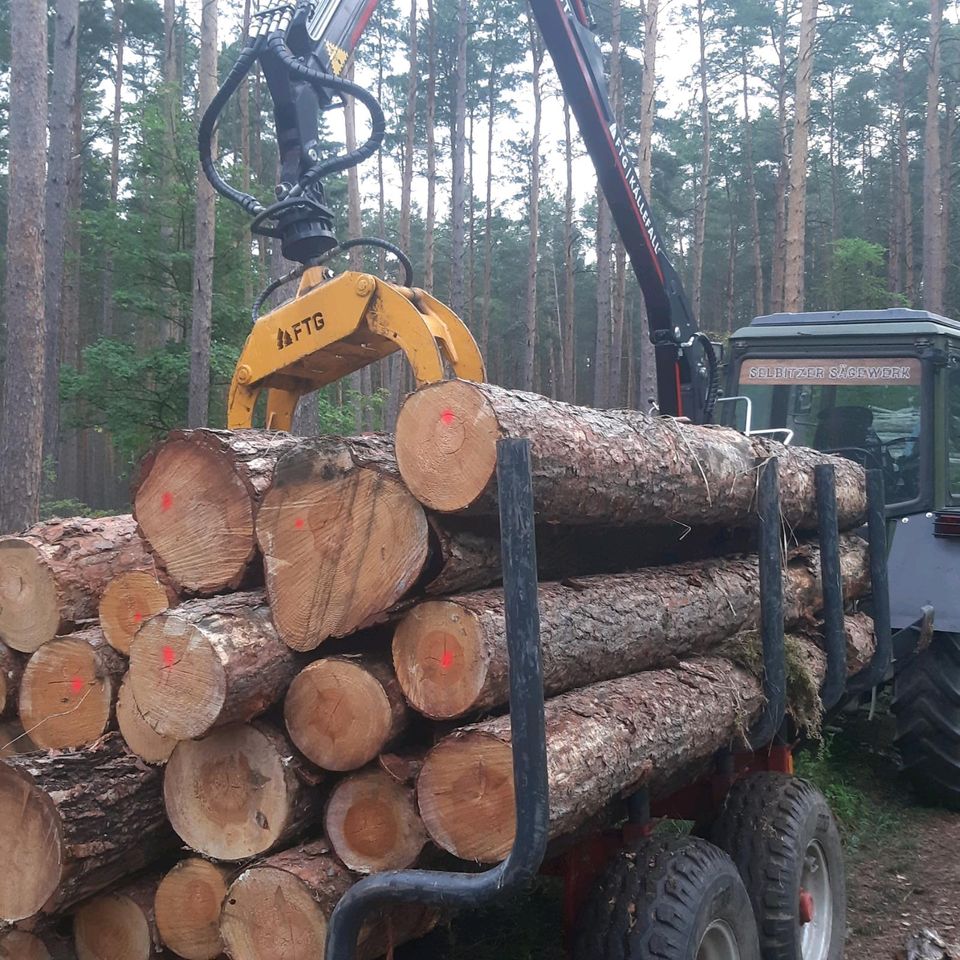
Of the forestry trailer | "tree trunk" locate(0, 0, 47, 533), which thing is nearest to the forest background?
"tree trunk" locate(0, 0, 47, 533)

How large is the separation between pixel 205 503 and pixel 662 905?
69.9 inches

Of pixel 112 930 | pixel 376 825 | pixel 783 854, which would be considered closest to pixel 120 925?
pixel 112 930

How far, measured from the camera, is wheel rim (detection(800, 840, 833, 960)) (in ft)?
11.9

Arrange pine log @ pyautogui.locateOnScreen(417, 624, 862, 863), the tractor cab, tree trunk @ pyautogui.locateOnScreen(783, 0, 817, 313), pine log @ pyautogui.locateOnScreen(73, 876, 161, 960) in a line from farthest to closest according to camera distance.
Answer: tree trunk @ pyautogui.locateOnScreen(783, 0, 817, 313) < the tractor cab < pine log @ pyautogui.locateOnScreen(73, 876, 161, 960) < pine log @ pyautogui.locateOnScreen(417, 624, 862, 863)

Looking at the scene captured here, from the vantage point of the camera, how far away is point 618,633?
3.00 meters

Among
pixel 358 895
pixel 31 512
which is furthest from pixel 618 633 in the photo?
pixel 31 512

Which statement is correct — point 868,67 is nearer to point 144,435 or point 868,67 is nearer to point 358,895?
point 144,435

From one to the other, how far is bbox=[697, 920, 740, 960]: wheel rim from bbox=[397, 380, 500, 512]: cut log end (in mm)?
1532

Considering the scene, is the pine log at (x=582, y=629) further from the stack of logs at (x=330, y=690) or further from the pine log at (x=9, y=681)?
the pine log at (x=9, y=681)

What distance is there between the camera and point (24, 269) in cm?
952

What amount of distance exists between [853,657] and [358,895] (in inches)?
117

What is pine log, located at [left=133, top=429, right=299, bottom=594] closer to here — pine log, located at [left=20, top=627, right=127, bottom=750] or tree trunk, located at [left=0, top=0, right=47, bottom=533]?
pine log, located at [left=20, top=627, right=127, bottom=750]

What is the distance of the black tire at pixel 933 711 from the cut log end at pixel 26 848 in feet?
14.1

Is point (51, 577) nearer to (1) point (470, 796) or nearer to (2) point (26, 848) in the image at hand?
(2) point (26, 848)
